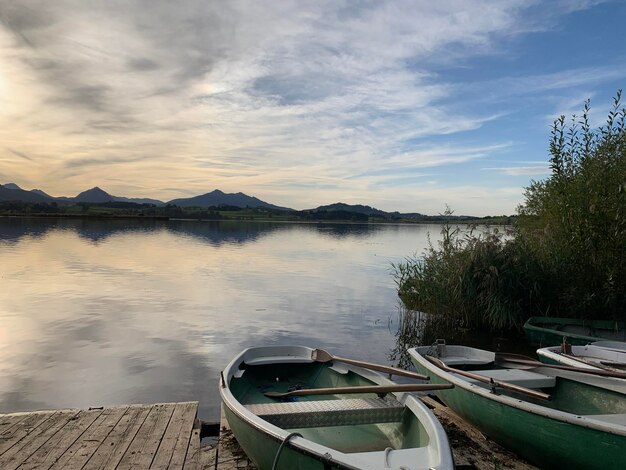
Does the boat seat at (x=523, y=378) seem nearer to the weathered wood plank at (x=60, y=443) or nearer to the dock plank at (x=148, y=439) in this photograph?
the dock plank at (x=148, y=439)

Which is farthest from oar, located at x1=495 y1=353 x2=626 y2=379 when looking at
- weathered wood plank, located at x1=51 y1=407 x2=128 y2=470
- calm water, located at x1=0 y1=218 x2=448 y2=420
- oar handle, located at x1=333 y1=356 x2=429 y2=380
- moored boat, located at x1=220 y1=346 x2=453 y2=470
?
weathered wood plank, located at x1=51 y1=407 x2=128 y2=470

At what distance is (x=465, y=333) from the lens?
Result: 1502 cm

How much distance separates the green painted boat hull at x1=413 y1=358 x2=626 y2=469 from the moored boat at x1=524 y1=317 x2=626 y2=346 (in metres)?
6.26

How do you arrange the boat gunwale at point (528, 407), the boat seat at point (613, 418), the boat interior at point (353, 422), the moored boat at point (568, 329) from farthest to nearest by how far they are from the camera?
the moored boat at point (568, 329), the boat seat at point (613, 418), the boat interior at point (353, 422), the boat gunwale at point (528, 407)

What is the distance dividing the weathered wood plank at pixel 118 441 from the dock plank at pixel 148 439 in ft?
0.23

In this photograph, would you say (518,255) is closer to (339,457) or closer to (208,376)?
(208,376)

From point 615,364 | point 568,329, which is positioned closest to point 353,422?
point 615,364

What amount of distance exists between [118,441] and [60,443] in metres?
0.71

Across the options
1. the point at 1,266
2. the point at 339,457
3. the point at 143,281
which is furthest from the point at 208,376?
the point at 1,266

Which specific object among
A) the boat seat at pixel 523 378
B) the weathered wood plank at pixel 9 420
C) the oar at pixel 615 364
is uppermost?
the oar at pixel 615 364

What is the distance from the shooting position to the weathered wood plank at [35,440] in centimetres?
546

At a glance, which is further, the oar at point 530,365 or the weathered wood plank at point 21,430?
the oar at point 530,365

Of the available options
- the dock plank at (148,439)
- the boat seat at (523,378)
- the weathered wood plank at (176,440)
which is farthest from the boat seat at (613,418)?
the dock plank at (148,439)

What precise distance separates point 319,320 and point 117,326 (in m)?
7.11
